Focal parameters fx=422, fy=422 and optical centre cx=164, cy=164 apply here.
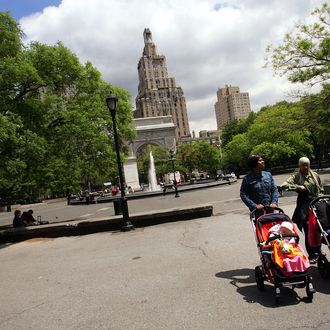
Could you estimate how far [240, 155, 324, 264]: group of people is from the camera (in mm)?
6023

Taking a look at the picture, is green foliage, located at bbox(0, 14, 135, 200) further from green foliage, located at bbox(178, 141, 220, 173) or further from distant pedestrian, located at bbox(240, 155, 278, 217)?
green foliage, located at bbox(178, 141, 220, 173)

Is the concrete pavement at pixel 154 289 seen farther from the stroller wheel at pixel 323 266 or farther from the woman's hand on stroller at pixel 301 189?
the woman's hand on stroller at pixel 301 189

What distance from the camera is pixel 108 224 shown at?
45.0ft

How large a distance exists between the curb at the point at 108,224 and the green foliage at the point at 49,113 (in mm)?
2166

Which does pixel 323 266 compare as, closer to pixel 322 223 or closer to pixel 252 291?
pixel 322 223

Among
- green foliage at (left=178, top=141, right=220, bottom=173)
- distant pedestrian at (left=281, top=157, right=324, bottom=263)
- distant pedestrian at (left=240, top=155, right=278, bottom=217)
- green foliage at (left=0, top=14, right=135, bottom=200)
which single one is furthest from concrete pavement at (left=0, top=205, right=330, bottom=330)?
green foliage at (left=178, top=141, right=220, bottom=173)

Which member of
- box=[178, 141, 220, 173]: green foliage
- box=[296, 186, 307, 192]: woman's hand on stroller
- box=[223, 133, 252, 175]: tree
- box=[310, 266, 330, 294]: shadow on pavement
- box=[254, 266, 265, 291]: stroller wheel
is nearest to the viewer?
box=[310, 266, 330, 294]: shadow on pavement

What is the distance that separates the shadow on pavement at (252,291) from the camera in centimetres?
489

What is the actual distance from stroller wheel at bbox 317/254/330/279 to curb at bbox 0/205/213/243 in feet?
27.3

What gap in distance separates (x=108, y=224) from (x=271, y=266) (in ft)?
30.6

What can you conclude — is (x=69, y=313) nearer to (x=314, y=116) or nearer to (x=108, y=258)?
(x=108, y=258)

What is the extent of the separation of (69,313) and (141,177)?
10395 centimetres

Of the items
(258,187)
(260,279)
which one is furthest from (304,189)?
(260,279)

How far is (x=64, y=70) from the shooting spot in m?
18.0
